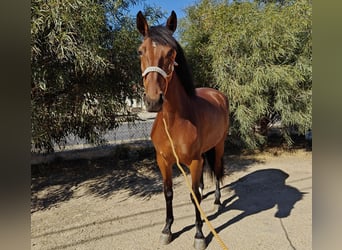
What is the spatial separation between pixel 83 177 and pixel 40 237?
187cm

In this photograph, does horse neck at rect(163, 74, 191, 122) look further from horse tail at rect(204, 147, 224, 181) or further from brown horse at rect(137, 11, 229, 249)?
horse tail at rect(204, 147, 224, 181)

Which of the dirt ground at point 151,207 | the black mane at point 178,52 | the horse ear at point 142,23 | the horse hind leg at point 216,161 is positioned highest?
the horse ear at point 142,23

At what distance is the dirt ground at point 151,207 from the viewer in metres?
2.44

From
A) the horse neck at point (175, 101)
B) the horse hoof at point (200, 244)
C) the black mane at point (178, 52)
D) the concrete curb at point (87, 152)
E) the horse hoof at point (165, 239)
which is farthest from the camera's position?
the concrete curb at point (87, 152)

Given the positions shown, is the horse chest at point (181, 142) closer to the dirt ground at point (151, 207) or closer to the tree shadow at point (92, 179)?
the dirt ground at point (151, 207)

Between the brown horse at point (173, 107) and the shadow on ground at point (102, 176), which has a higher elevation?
the brown horse at point (173, 107)

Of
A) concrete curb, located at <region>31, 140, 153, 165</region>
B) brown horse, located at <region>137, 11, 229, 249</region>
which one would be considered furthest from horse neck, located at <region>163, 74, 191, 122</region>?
concrete curb, located at <region>31, 140, 153, 165</region>

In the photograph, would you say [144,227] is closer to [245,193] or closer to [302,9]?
[245,193]

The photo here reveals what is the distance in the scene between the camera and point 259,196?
3.43m

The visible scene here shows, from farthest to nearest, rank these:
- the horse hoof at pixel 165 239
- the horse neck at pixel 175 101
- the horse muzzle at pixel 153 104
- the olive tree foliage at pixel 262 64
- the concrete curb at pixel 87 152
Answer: the concrete curb at pixel 87 152, the olive tree foliage at pixel 262 64, the horse hoof at pixel 165 239, the horse neck at pixel 175 101, the horse muzzle at pixel 153 104

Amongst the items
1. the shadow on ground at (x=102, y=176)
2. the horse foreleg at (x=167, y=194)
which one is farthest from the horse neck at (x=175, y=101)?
the shadow on ground at (x=102, y=176)

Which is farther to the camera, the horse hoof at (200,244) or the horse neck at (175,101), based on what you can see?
the horse hoof at (200,244)

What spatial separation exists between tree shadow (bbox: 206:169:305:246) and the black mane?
1373 millimetres

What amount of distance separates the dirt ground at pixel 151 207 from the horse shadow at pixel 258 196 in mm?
10
